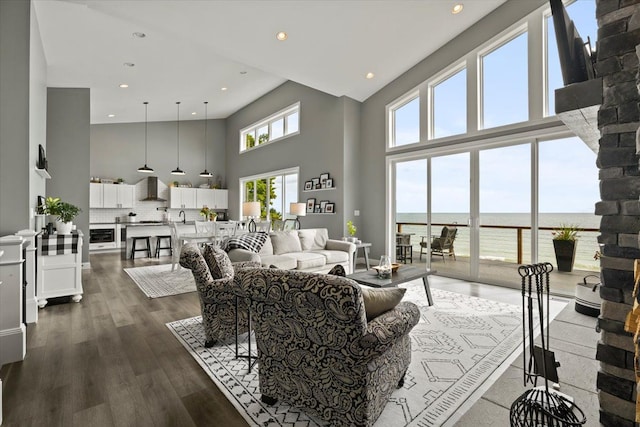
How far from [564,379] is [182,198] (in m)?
10.3

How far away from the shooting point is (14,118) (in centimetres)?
341

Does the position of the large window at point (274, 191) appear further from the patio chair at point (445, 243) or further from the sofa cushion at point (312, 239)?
the patio chair at point (445, 243)

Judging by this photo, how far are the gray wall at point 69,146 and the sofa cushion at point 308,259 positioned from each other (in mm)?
4465

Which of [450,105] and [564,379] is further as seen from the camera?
[450,105]

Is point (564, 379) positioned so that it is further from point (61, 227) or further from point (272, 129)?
point (272, 129)

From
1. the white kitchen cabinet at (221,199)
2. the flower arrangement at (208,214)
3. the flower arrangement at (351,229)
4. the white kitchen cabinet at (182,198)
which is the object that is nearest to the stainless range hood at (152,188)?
the white kitchen cabinet at (182,198)

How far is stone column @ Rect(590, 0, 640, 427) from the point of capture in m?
1.40

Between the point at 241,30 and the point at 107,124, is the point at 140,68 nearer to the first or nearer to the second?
the point at 241,30

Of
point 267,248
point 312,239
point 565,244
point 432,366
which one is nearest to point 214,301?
point 432,366

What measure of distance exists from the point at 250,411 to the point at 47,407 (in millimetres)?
1216

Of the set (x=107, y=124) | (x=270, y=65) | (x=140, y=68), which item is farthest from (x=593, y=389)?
(x=107, y=124)

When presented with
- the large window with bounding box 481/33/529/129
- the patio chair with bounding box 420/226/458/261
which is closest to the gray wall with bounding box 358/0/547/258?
the large window with bounding box 481/33/529/129

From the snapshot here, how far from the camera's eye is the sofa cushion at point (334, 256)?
5230 millimetres

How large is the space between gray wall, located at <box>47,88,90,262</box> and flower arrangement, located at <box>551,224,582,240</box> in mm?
8133
